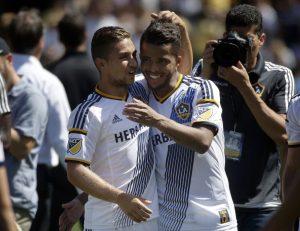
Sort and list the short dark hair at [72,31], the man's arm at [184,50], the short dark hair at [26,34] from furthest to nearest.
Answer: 1. the short dark hair at [72,31]
2. the short dark hair at [26,34]
3. the man's arm at [184,50]

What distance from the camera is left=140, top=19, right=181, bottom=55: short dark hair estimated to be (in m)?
5.89

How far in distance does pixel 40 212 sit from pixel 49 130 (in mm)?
693

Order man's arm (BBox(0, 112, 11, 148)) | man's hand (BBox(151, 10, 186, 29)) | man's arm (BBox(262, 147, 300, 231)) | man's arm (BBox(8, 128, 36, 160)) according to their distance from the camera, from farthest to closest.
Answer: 1. man's arm (BBox(8, 128, 36, 160))
2. man's arm (BBox(0, 112, 11, 148))
3. man's hand (BBox(151, 10, 186, 29))
4. man's arm (BBox(262, 147, 300, 231))

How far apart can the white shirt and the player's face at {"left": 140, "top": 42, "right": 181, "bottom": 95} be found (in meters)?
2.32

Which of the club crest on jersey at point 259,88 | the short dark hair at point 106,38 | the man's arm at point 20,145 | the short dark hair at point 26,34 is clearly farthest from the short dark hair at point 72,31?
the short dark hair at point 106,38

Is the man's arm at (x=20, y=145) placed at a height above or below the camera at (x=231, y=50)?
below

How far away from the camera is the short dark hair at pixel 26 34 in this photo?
8516mm

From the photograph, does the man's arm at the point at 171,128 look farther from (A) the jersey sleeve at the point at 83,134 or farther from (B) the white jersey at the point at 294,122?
(B) the white jersey at the point at 294,122

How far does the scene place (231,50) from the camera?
643 centimetres

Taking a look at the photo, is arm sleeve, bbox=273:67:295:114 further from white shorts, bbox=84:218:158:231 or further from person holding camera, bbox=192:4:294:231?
white shorts, bbox=84:218:158:231

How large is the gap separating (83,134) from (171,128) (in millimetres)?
532

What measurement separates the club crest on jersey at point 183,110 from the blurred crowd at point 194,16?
9829 millimetres

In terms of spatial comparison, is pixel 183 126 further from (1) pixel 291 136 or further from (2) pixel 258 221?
(2) pixel 258 221

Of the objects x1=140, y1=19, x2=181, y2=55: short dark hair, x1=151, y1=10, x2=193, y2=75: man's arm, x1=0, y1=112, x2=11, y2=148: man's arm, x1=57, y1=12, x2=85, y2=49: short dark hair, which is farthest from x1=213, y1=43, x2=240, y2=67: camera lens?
x1=57, y1=12, x2=85, y2=49: short dark hair
